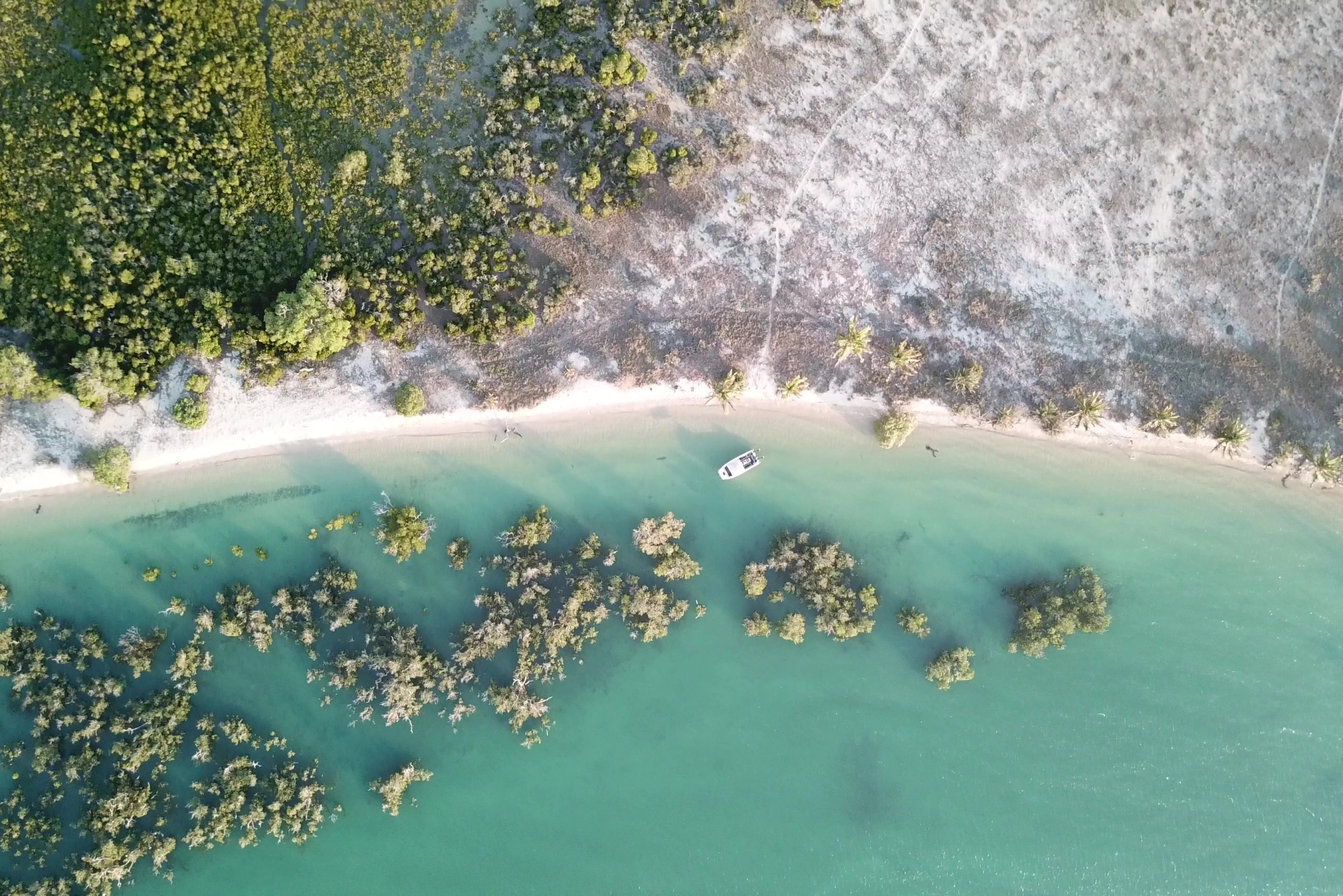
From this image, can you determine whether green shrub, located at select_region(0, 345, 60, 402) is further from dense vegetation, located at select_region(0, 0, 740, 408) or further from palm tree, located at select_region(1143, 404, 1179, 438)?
palm tree, located at select_region(1143, 404, 1179, 438)

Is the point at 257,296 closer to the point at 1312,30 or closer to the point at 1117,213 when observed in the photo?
the point at 1117,213

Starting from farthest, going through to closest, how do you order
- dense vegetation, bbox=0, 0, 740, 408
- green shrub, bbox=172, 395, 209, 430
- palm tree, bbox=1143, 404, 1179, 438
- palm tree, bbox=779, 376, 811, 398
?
1. palm tree, bbox=1143, 404, 1179, 438
2. palm tree, bbox=779, 376, 811, 398
3. green shrub, bbox=172, 395, 209, 430
4. dense vegetation, bbox=0, 0, 740, 408

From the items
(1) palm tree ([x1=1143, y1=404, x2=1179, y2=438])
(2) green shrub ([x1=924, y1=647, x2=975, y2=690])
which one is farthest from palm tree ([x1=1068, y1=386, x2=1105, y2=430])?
(2) green shrub ([x1=924, y1=647, x2=975, y2=690])

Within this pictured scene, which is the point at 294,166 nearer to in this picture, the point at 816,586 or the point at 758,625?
the point at 758,625

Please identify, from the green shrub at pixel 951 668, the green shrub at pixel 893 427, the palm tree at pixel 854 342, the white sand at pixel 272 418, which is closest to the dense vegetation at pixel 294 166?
the white sand at pixel 272 418

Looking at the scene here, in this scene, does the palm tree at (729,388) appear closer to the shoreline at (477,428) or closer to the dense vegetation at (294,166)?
the shoreline at (477,428)

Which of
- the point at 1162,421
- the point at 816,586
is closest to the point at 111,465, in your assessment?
the point at 816,586
